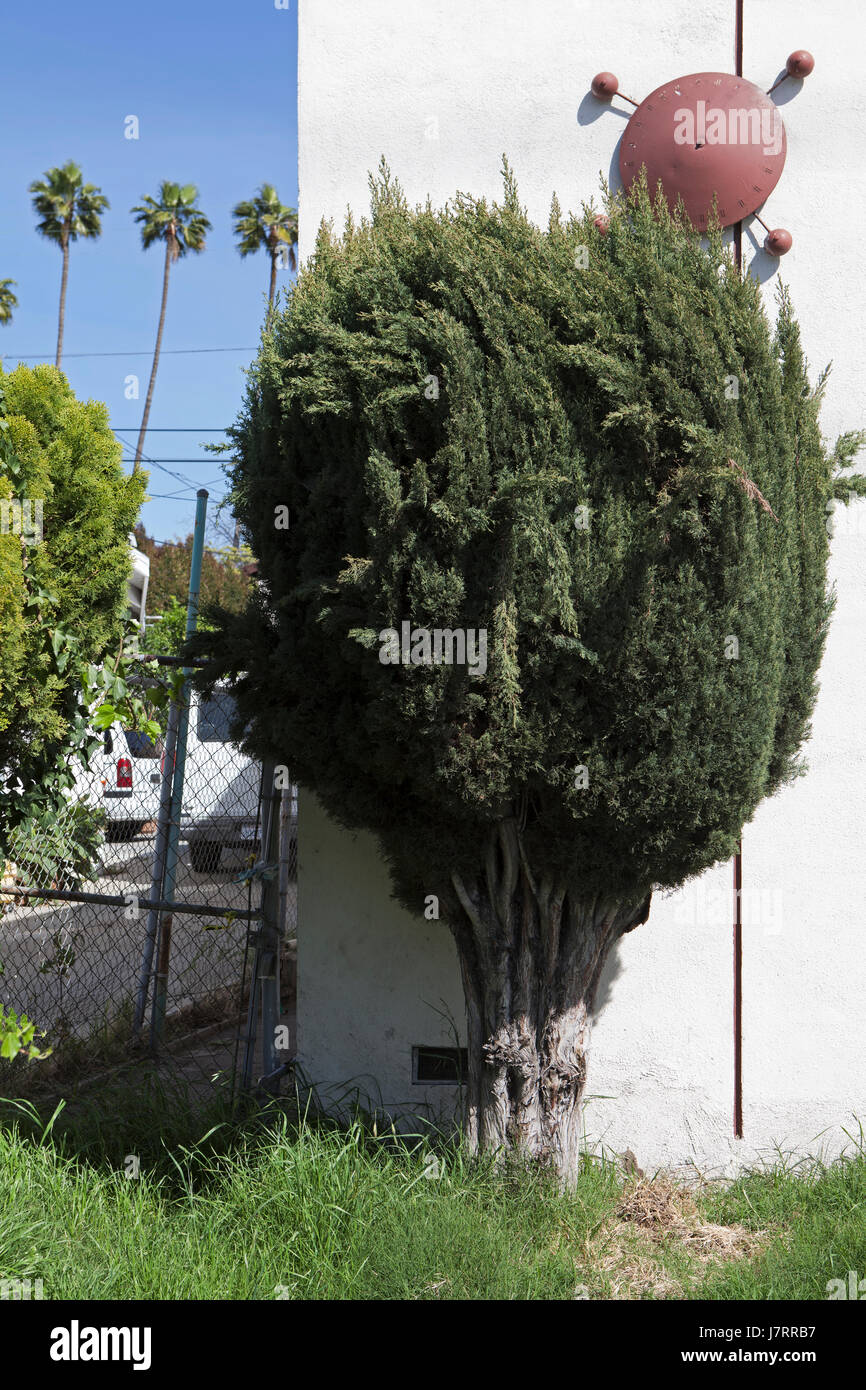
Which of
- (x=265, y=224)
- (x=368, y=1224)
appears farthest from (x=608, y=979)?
(x=265, y=224)

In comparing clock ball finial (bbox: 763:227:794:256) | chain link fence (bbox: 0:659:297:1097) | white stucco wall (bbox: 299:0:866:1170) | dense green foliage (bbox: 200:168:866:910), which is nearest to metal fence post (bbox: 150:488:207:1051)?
chain link fence (bbox: 0:659:297:1097)

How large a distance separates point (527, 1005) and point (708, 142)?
346 cm

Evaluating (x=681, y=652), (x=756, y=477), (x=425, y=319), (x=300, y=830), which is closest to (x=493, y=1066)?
(x=300, y=830)

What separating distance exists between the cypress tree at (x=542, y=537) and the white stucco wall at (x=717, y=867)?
0.87 meters

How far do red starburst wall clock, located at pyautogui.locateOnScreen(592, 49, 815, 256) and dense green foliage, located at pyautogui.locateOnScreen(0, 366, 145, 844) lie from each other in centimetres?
251

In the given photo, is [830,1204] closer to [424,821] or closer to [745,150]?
[424,821]

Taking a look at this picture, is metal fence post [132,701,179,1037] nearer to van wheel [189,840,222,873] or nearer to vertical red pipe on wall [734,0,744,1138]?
vertical red pipe on wall [734,0,744,1138]

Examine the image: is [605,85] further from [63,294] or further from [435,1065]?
[63,294]

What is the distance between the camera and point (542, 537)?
317 cm

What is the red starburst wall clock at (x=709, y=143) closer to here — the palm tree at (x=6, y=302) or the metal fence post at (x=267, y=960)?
the metal fence post at (x=267, y=960)

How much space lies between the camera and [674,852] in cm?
341

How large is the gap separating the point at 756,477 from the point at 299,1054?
2.98 meters

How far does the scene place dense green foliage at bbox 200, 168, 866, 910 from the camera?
321cm

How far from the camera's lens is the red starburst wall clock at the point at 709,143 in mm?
4188
